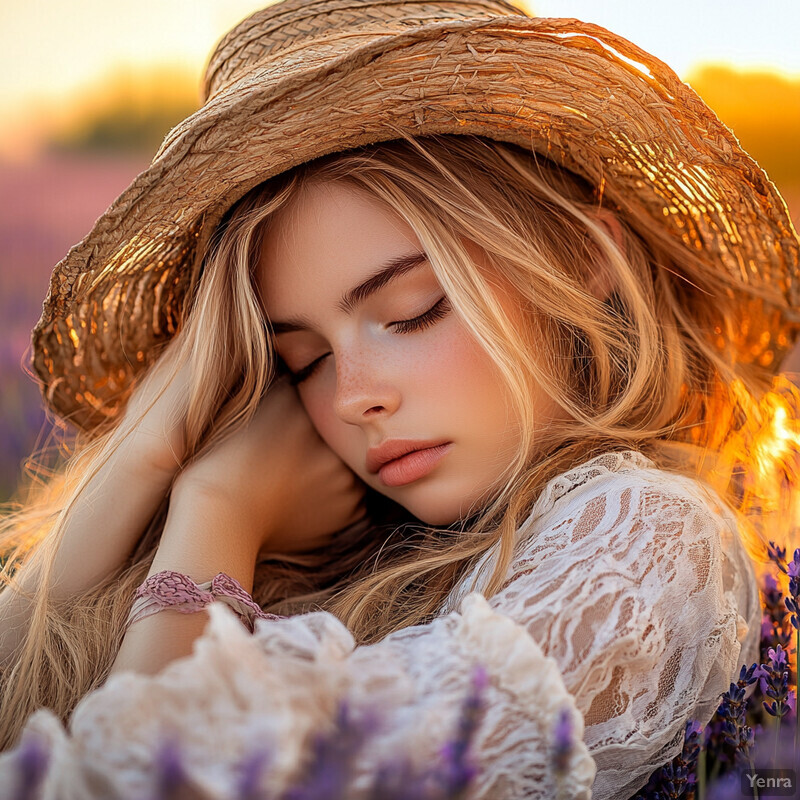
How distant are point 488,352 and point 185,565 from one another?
64 centimetres

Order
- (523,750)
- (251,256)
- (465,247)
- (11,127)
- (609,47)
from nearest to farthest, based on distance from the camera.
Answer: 1. (523,750)
2. (609,47)
3. (465,247)
4. (251,256)
5. (11,127)

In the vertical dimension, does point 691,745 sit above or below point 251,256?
below

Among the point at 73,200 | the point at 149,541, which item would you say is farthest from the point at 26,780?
the point at 73,200

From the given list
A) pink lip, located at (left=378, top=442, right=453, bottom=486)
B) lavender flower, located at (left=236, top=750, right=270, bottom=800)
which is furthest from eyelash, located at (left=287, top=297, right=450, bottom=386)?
lavender flower, located at (left=236, top=750, right=270, bottom=800)

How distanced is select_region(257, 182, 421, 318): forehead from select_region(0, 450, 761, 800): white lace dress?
20.3 inches

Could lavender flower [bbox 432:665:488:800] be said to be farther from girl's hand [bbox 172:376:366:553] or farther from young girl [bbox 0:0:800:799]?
girl's hand [bbox 172:376:366:553]

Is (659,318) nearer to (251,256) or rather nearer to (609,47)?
(609,47)

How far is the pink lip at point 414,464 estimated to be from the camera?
1.40 metres

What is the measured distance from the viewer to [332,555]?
183cm

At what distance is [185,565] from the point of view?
131cm

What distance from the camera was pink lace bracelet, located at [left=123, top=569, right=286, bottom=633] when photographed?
3.87ft

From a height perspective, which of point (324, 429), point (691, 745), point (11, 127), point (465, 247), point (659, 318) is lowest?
point (691, 745)

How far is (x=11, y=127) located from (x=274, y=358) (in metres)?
3.03

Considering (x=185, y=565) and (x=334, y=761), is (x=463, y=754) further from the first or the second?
(x=185, y=565)
